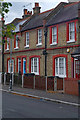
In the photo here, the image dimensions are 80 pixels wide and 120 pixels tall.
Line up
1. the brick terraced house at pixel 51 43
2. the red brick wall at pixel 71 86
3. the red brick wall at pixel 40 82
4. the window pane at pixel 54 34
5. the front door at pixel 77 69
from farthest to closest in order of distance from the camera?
the window pane at pixel 54 34
the brick terraced house at pixel 51 43
the front door at pixel 77 69
the red brick wall at pixel 40 82
the red brick wall at pixel 71 86

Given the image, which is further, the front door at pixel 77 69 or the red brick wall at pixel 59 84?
the front door at pixel 77 69

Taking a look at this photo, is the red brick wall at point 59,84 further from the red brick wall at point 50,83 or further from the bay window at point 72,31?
the bay window at point 72,31

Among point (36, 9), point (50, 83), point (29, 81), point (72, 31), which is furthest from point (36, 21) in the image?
point (50, 83)

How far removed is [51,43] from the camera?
91.4 ft

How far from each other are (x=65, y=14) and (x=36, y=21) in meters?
5.75

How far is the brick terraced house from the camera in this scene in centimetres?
2502

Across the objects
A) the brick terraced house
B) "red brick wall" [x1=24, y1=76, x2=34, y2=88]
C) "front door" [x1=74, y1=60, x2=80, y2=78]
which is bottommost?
"red brick wall" [x1=24, y1=76, x2=34, y2=88]

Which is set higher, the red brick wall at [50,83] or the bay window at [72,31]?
the bay window at [72,31]

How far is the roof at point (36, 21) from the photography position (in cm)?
3053

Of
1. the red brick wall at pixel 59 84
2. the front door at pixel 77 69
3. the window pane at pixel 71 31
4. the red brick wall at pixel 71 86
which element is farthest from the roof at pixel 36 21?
the red brick wall at pixel 71 86

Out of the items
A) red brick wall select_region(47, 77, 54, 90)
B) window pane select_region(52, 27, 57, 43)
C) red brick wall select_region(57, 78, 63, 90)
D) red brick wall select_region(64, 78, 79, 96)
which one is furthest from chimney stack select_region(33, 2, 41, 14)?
red brick wall select_region(64, 78, 79, 96)

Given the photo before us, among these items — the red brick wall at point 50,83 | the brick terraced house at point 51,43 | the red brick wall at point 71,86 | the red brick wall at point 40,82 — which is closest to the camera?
the red brick wall at point 71,86

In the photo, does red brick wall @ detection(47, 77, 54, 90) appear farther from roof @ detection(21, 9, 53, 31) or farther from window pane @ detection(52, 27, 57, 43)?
roof @ detection(21, 9, 53, 31)

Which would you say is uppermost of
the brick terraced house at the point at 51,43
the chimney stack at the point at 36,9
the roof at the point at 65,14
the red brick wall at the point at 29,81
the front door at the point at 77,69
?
the chimney stack at the point at 36,9
